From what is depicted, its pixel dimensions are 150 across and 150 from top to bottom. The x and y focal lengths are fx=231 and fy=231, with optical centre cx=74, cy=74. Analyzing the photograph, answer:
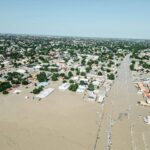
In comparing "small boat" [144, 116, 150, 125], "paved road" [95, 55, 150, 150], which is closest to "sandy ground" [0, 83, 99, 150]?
"paved road" [95, 55, 150, 150]

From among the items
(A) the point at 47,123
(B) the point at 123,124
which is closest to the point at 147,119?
(B) the point at 123,124

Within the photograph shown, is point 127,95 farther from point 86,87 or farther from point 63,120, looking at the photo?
A: point 63,120

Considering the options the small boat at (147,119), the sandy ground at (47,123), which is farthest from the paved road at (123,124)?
the sandy ground at (47,123)

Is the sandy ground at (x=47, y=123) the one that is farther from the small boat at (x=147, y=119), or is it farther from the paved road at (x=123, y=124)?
the small boat at (x=147, y=119)

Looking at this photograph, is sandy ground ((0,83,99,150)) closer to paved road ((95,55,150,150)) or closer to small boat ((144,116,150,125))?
paved road ((95,55,150,150))

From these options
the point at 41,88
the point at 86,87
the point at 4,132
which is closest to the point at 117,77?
the point at 86,87

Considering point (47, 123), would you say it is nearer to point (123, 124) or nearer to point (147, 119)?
point (123, 124)
